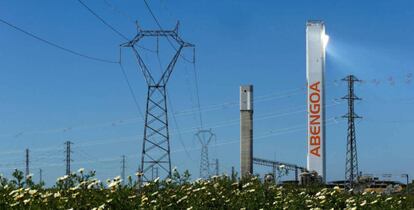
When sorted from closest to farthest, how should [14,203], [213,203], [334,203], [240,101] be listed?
[14,203] → [213,203] → [334,203] → [240,101]

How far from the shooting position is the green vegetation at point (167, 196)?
10.2m

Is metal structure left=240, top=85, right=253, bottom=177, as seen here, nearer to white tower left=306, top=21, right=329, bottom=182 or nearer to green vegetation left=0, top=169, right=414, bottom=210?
white tower left=306, top=21, right=329, bottom=182

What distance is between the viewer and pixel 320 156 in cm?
6275

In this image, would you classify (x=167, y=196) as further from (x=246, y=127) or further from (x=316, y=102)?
(x=316, y=102)

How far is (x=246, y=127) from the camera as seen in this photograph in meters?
56.2

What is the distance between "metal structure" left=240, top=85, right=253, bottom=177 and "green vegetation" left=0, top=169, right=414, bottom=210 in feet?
124

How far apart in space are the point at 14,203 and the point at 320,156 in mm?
54933

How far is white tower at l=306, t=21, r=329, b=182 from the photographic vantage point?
62.9 m

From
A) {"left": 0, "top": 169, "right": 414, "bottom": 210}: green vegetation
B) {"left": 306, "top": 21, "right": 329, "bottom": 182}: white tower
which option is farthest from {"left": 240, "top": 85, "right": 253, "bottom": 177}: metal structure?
{"left": 0, "top": 169, "right": 414, "bottom": 210}: green vegetation

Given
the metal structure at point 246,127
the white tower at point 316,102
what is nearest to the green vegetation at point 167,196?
the metal structure at point 246,127

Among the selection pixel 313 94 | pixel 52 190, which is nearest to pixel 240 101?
pixel 313 94

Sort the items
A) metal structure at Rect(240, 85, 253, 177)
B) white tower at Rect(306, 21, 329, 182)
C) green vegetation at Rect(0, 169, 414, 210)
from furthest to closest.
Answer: white tower at Rect(306, 21, 329, 182)
metal structure at Rect(240, 85, 253, 177)
green vegetation at Rect(0, 169, 414, 210)

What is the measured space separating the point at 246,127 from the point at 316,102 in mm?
9980

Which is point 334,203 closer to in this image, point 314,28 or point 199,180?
point 199,180
